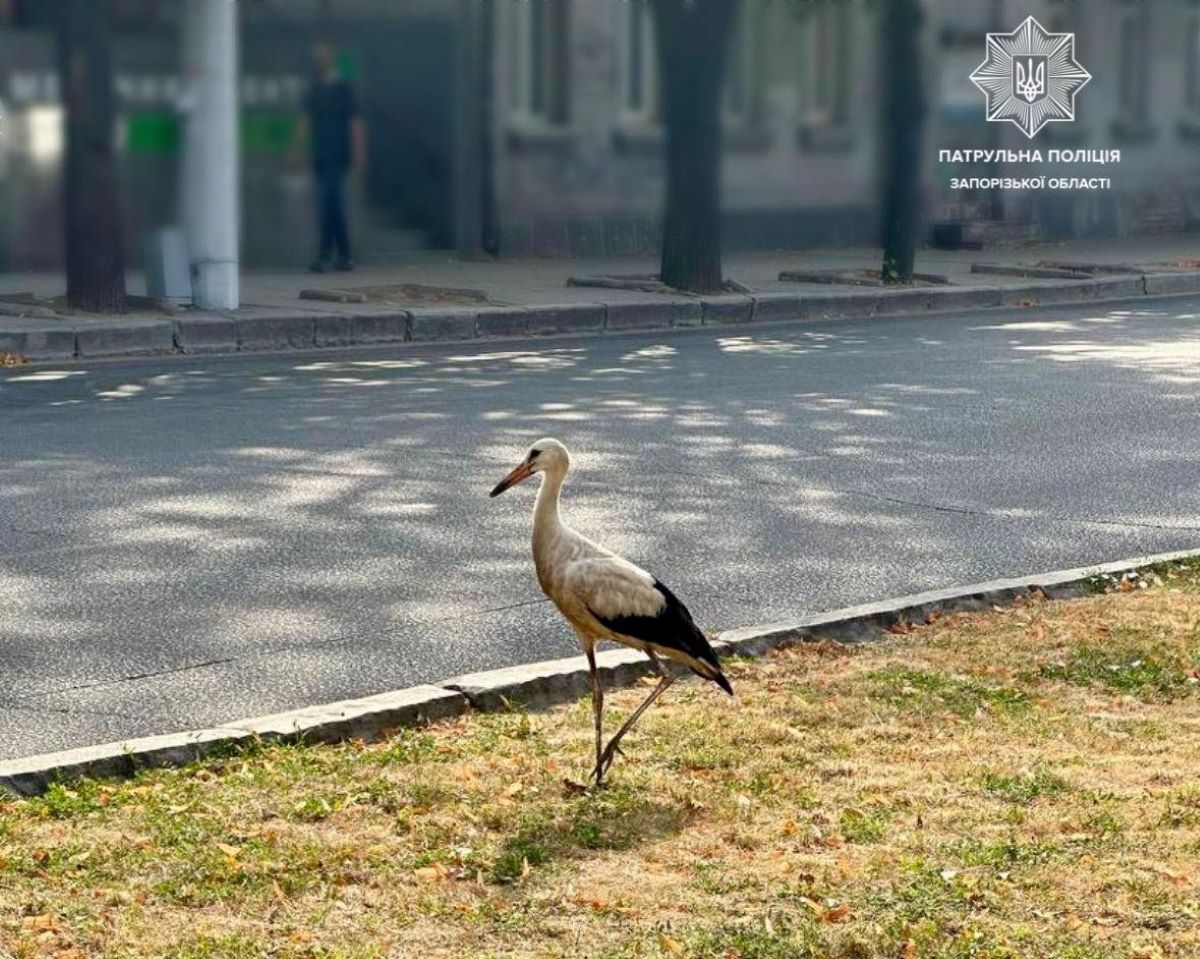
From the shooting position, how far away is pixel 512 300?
18.8 m

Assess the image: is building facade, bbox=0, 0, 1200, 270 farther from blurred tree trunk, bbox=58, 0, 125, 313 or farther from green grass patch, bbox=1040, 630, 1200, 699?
green grass patch, bbox=1040, 630, 1200, 699

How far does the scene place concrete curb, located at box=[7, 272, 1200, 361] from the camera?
51.1 feet

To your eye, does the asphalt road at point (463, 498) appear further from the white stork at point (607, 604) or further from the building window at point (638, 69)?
the building window at point (638, 69)

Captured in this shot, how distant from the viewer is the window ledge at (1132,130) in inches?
1217

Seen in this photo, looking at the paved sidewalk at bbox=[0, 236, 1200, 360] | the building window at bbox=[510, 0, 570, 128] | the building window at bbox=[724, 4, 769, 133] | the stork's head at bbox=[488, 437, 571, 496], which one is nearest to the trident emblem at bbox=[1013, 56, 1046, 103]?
the paved sidewalk at bbox=[0, 236, 1200, 360]

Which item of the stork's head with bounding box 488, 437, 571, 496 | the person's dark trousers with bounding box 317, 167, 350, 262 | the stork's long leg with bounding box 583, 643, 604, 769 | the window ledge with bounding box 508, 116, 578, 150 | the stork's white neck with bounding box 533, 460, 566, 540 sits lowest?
the stork's long leg with bounding box 583, 643, 604, 769

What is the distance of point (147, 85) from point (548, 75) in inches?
194

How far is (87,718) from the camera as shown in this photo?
20.3 ft

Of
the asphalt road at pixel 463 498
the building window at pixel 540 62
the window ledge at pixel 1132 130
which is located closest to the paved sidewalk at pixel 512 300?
the asphalt road at pixel 463 498

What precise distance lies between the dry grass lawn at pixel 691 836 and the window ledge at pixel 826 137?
66.2 ft

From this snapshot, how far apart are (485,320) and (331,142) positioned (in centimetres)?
427

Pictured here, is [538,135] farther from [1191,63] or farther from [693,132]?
[1191,63]

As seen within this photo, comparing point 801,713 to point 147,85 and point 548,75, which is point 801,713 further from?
point 548,75

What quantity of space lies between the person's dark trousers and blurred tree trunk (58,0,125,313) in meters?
4.32
